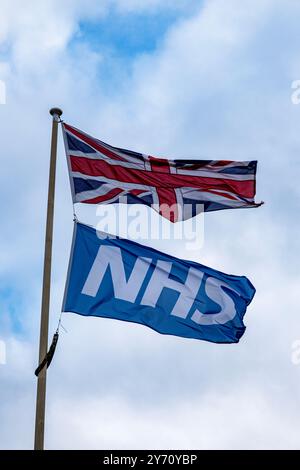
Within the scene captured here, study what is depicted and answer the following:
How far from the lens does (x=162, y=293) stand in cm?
2061

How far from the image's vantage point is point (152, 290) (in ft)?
67.4

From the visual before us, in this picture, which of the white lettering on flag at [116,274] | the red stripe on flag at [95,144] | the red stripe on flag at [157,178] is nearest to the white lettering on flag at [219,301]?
the white lettering on flag at [116,274]

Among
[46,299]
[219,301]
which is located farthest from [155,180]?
[46,299]

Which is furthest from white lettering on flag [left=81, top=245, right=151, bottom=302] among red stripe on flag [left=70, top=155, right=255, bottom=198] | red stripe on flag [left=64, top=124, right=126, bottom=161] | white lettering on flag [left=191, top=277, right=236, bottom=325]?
red stripe on flag [left=64, top=124, right=126, bottom=161]

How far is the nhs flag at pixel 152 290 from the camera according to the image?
19.7m

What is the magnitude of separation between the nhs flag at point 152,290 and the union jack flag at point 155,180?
1408mm

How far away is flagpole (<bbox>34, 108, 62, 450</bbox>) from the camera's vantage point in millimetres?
17531

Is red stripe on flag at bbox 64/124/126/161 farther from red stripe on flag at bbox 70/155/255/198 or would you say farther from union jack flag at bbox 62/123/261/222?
red stripe on flag at bbox 70/155/255/198

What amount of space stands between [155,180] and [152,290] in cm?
326

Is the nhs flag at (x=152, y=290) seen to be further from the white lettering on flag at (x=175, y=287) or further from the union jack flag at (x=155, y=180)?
the union jack flag at (x=155, y=180)
